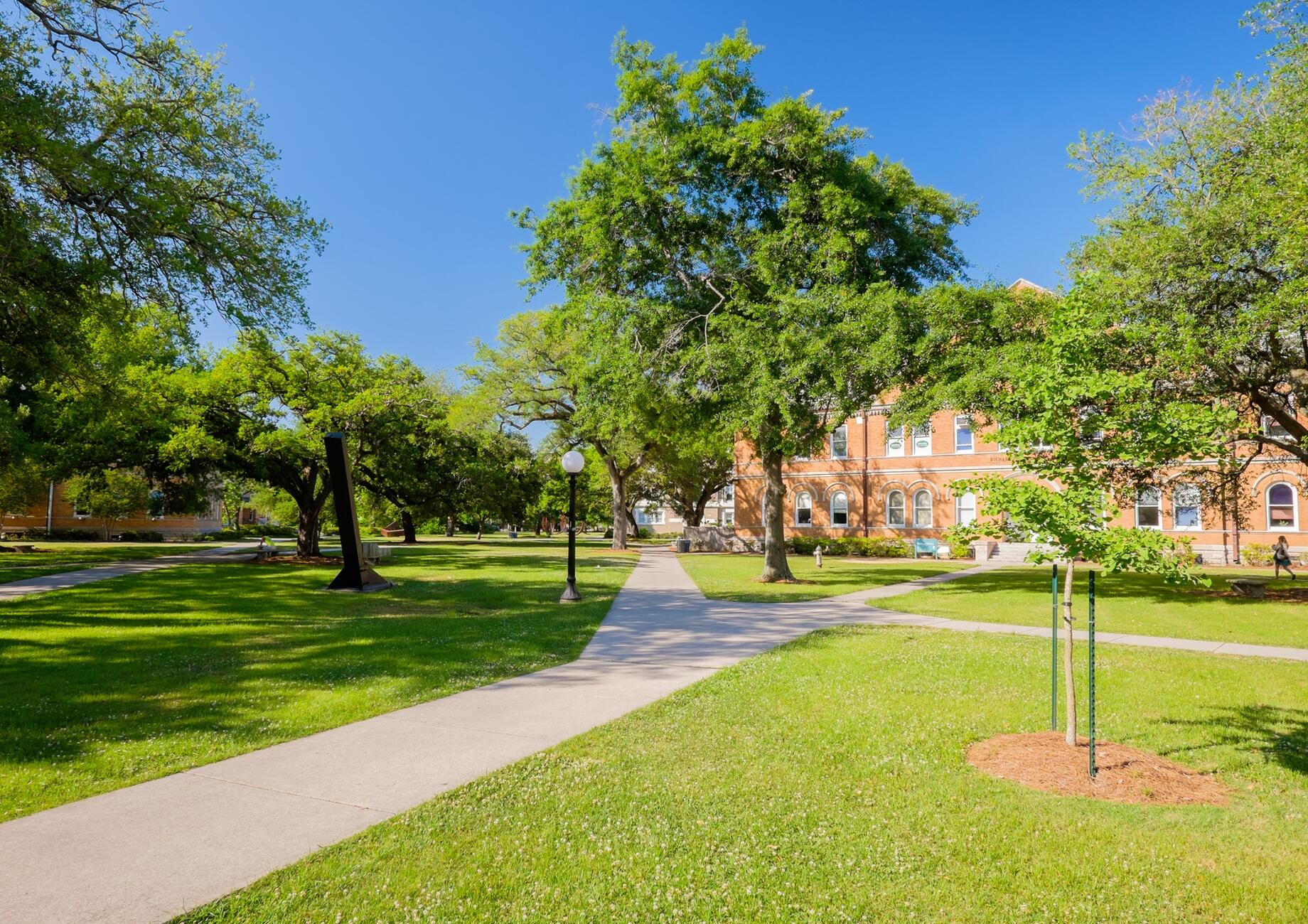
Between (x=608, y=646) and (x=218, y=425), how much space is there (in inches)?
887

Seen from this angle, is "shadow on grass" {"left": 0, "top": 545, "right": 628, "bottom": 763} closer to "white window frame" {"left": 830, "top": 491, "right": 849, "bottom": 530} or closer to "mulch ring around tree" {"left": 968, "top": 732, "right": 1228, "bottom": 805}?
"mulch ring around tree" {"left": 968, "top": 732, "right": 1228, "bottom": 805}

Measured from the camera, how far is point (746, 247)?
21078 mm

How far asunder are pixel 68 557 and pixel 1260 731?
37.1 meters

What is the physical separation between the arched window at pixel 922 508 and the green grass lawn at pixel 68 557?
Result: 37790mm

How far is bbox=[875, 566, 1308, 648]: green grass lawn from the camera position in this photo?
12836 millimetres

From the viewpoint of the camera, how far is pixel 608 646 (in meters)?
10.6

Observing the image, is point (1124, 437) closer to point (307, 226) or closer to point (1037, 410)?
point (1037, 410)

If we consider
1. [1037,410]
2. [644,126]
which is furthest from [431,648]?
[644,126]

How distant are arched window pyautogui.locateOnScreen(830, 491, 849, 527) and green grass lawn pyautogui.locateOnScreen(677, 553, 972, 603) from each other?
4.51m

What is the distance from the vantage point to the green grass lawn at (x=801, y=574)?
61.7ft

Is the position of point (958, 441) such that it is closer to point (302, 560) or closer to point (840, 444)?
point (840, 444)

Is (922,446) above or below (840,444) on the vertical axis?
below

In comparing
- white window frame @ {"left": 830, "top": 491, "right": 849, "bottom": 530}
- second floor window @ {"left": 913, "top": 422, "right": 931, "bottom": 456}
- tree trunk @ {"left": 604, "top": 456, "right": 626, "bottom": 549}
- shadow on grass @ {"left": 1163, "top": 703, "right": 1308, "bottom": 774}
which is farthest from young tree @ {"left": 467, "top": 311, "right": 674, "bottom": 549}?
shadow on grass @ {"left": 1163, "top": 703, "right": 1308, "bottom": 774}

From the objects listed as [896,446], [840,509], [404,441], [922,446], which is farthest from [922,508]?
[404,441]
